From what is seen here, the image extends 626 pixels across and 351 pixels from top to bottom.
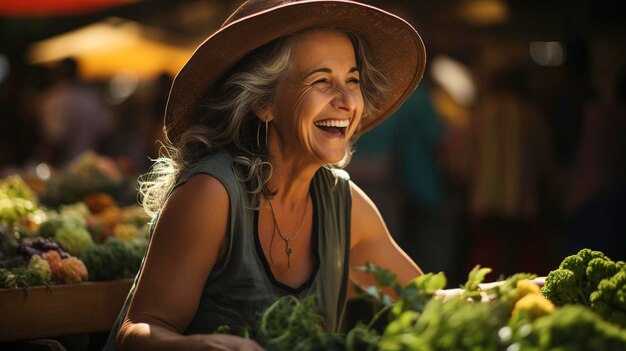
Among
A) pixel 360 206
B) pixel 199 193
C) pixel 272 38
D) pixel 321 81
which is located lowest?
pixel 360 206

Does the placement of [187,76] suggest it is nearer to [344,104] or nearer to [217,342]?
[344,104]

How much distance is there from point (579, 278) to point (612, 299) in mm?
158

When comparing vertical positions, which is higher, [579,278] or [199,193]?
[199,193]

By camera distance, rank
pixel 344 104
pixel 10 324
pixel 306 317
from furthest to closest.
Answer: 1. pixel 10 324
2. pixel 344 104
3. pixel 306 317

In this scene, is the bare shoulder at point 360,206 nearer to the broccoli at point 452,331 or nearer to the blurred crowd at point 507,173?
the broccoli at point 452,331

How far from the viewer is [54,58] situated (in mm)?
13875

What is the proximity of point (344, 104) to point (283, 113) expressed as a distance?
0.19 metres

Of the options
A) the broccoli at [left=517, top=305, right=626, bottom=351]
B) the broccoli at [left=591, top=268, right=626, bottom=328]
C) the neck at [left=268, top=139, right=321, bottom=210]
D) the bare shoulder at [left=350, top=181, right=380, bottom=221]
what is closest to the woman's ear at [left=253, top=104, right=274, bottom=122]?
the neck at [left=268, top=139, right=321, bottom=210]

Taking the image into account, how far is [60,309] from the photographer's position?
3559 mm

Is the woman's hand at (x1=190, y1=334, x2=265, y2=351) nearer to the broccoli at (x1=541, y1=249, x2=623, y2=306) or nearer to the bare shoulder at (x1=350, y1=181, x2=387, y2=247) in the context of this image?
the broccoli at (x1=541, y1=249, x2=623, y2=306)

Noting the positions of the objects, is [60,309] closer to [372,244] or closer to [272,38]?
[372,244]

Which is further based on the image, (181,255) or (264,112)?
(264,112)

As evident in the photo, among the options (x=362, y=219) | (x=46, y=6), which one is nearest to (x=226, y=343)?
(x=362, y=219)

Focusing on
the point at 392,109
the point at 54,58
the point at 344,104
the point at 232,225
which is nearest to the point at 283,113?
the point at 344,104
